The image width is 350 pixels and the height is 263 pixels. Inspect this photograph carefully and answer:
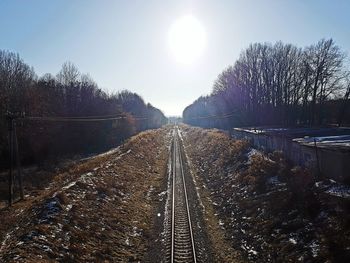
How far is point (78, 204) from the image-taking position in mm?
15695

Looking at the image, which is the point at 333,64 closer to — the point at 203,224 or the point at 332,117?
the point at 332,117

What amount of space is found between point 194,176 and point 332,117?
5565cm

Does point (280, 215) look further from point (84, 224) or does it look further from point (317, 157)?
point (84, 224)

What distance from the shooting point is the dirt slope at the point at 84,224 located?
36.4 ft

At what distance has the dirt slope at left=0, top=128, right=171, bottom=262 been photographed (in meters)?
11.1

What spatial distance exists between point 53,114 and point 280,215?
39823 mm

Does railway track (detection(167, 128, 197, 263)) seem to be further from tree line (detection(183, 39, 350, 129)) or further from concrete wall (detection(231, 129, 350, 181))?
tree line (detection(183, 39, 350, 129))

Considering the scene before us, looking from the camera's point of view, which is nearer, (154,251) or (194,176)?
(154,251)

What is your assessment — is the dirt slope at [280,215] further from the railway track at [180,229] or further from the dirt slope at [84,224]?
the dirt slope at [84,224]

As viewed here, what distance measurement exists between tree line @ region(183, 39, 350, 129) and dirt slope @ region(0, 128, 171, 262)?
163 ft

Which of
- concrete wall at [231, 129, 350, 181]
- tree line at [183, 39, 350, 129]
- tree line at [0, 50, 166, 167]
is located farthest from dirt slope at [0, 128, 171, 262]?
tree line at [183, 39, 350, 129]

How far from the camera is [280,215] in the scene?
14.3 meters

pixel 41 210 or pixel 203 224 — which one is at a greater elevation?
pixel 41 210

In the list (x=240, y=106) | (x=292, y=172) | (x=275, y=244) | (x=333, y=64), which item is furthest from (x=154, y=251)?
(x=240, y=106)
